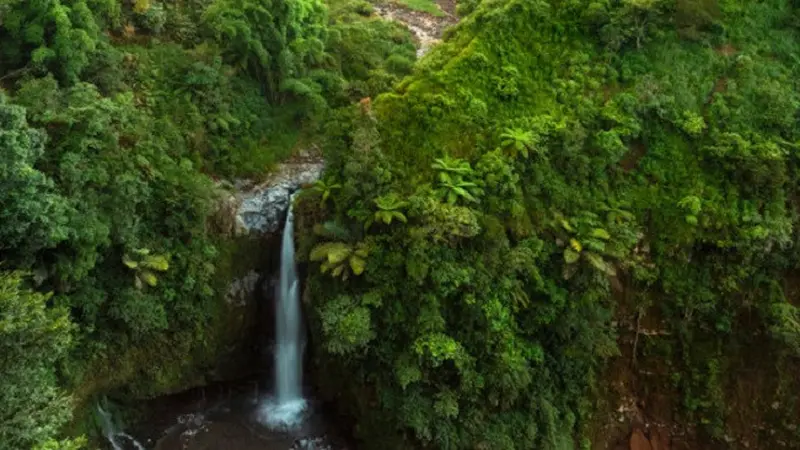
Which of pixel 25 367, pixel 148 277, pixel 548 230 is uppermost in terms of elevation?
pixel 548 230

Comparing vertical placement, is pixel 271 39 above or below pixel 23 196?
above

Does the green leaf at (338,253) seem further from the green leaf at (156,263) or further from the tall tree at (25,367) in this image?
the tall tree at (25,367)

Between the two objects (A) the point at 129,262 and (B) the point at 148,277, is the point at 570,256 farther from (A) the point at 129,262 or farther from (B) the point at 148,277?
(A) the point at 129,262

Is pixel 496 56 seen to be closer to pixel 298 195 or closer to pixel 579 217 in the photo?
pixel 579 217

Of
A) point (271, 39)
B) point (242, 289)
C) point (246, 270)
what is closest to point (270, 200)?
point (246, 270)

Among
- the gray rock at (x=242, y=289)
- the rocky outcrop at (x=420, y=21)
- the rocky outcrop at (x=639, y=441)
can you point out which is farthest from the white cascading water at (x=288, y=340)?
the rocky outcrop at (x=420, y=21)

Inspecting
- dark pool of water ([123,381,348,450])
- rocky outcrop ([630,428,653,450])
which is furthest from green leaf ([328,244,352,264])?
rocky outcrop ([630,428,653,450])

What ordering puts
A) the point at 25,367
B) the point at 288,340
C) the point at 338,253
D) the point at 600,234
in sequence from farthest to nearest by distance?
the point at 288,340 < the point at 600,234 < the point at 338,253 < the point at 25,367
